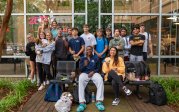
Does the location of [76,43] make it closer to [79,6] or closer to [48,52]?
[48,52]

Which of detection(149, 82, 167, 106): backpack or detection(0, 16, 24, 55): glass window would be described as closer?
detection(149, 82, 167, 106): backpack

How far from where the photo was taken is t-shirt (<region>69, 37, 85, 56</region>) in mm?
8578

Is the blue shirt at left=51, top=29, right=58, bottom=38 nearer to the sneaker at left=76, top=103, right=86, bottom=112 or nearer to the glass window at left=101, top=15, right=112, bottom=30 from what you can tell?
the glass window at left=101, top=15, right=112, bottom=30

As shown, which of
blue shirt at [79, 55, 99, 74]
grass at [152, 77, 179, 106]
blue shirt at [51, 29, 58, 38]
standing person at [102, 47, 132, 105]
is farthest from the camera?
blue shirt at [51, 29, 58, 38]

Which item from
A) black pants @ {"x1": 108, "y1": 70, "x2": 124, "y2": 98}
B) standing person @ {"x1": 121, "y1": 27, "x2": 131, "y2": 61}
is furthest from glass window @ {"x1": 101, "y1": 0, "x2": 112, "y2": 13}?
Result: black pants @ {"x1": 108, "y1": 70, "x2": 124, "y2": 98}

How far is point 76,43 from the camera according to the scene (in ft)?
28.1

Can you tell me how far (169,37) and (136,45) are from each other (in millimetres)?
3222

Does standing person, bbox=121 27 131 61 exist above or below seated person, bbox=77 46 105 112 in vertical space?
above

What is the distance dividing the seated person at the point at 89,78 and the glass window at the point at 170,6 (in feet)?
16.0

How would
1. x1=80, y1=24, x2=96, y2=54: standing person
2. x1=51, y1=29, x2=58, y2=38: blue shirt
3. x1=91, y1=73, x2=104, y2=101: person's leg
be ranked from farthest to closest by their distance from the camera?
x1=51, y1=29, x2=58, y2=38: blue shirt < x1=80, y1=24, x2=96, y2=54: standing person < x1=91, y1=73, x2=104, y2=101: person's leg

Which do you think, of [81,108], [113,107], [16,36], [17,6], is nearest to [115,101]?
[113,107]

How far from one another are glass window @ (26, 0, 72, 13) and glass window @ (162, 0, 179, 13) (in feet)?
11.3

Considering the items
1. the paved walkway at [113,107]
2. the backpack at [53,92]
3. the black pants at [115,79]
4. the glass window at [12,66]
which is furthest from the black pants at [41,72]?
the glass window at [12,66]

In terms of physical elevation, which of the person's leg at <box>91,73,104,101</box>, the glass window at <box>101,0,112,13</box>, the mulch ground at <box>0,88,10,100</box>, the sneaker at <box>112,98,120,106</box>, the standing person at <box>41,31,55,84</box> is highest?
the glass window at <box>101,0,112,13</box>
